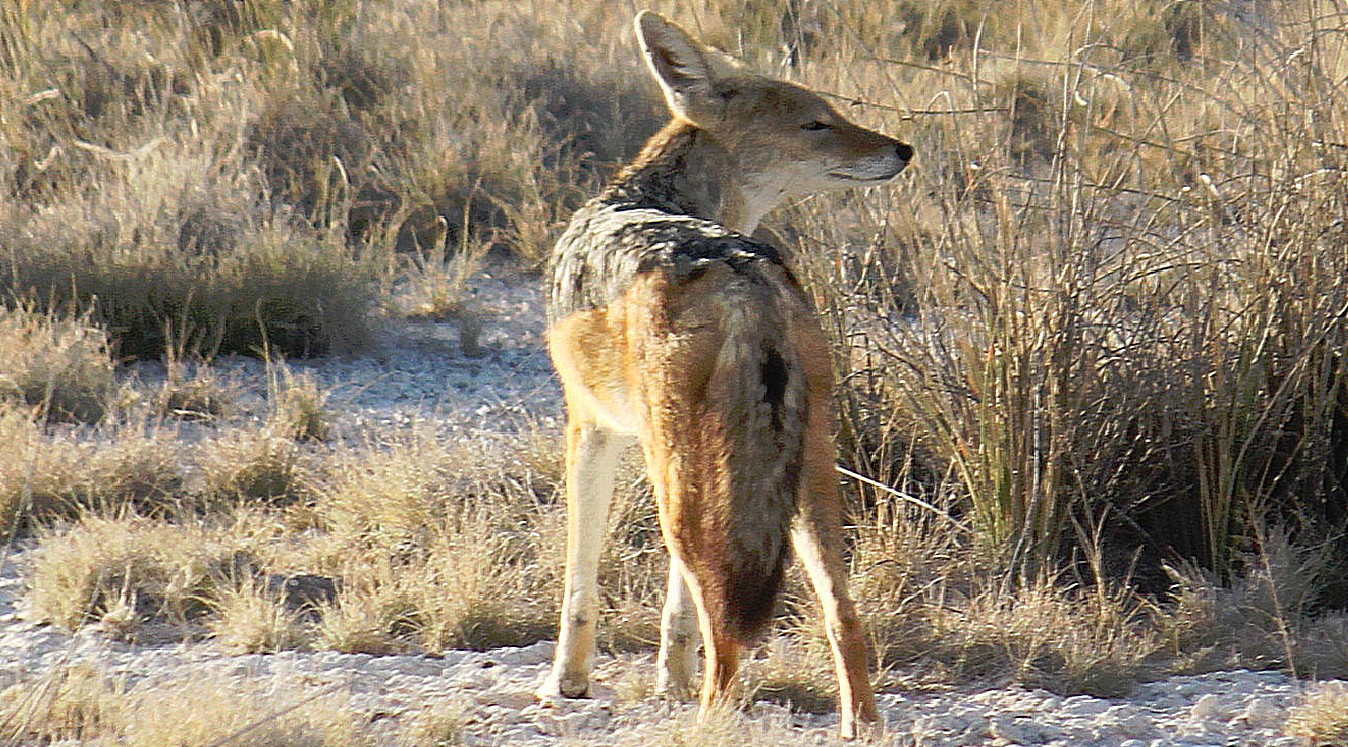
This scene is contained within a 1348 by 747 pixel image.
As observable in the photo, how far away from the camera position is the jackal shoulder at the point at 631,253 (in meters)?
3.62

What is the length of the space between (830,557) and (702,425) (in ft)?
1.49

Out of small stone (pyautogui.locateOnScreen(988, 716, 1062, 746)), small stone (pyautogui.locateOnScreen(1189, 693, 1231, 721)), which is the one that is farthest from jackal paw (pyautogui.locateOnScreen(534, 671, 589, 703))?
small stone (pyautogui.locateOnScreen(1189, 693, 1231, 721))

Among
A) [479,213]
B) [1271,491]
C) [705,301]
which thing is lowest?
[479,213]

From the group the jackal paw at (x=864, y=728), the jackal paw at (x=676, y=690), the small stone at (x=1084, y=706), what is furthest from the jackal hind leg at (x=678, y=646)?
the small stone at (x=1084, y=706)

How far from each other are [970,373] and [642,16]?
1.42 m

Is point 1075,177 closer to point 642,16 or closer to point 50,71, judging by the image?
point 642,16

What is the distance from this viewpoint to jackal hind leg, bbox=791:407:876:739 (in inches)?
141

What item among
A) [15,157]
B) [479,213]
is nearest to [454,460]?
→ [479,213]

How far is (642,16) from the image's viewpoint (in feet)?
15.7

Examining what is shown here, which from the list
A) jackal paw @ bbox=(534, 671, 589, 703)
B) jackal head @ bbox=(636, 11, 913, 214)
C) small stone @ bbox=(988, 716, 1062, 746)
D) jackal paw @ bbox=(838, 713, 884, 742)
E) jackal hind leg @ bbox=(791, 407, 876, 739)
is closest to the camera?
jackal hind leg @ bbox=(791, 407, 876, 739)

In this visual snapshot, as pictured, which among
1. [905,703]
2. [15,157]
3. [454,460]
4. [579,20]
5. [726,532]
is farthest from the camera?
[579,20]

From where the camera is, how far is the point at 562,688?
4293 millimetres

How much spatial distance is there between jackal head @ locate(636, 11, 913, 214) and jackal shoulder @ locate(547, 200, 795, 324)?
1.68 feet

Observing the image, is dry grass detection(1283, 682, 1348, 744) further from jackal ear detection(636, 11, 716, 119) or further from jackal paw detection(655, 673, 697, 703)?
jackal ear detection(636, 11, 716, 119)
